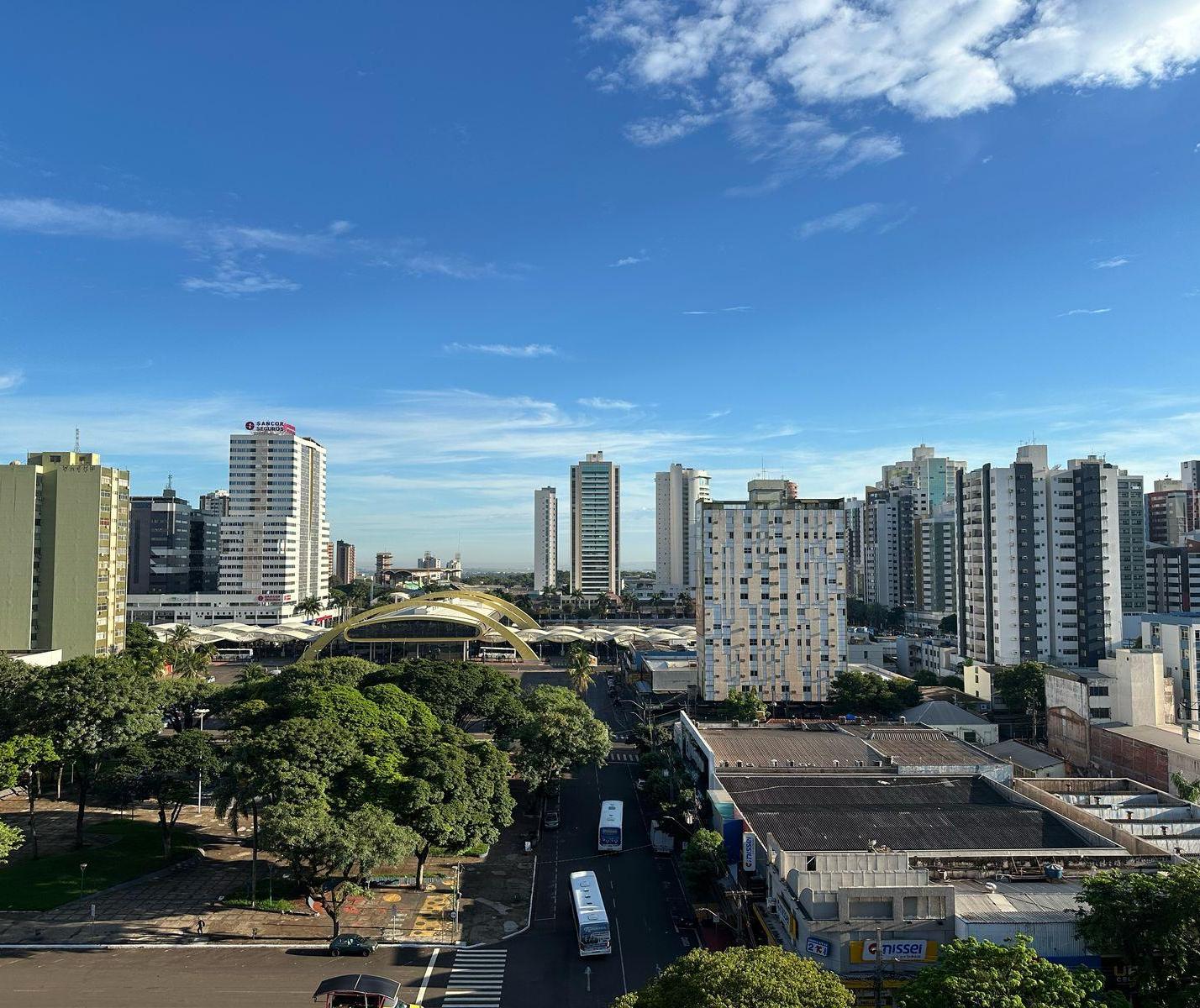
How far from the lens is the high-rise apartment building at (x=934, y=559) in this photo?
493 feet

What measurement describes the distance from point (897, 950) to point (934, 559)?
139m

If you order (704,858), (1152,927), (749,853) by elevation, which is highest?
(1152,927)

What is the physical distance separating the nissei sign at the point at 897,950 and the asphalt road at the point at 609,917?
8.87m

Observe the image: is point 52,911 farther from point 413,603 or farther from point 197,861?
point 413,603

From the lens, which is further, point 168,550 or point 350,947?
point 168,550

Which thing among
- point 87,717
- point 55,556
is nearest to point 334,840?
point 87,717

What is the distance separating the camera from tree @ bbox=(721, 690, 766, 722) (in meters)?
75.6

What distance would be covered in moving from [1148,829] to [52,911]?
52.9m

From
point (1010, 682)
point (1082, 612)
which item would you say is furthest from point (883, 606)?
point (1010, 682)

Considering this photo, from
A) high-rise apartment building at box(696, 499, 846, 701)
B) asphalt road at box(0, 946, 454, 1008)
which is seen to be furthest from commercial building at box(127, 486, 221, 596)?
asphalt road at box(0, 946, 454, 1008)

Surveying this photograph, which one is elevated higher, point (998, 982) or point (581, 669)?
point (998, 982)

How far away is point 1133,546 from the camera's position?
130125mm

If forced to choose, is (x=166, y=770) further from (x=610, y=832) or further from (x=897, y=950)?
(x=897, y=950)

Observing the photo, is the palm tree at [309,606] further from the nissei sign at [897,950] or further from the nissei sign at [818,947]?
the nissei sign at [897,950]
